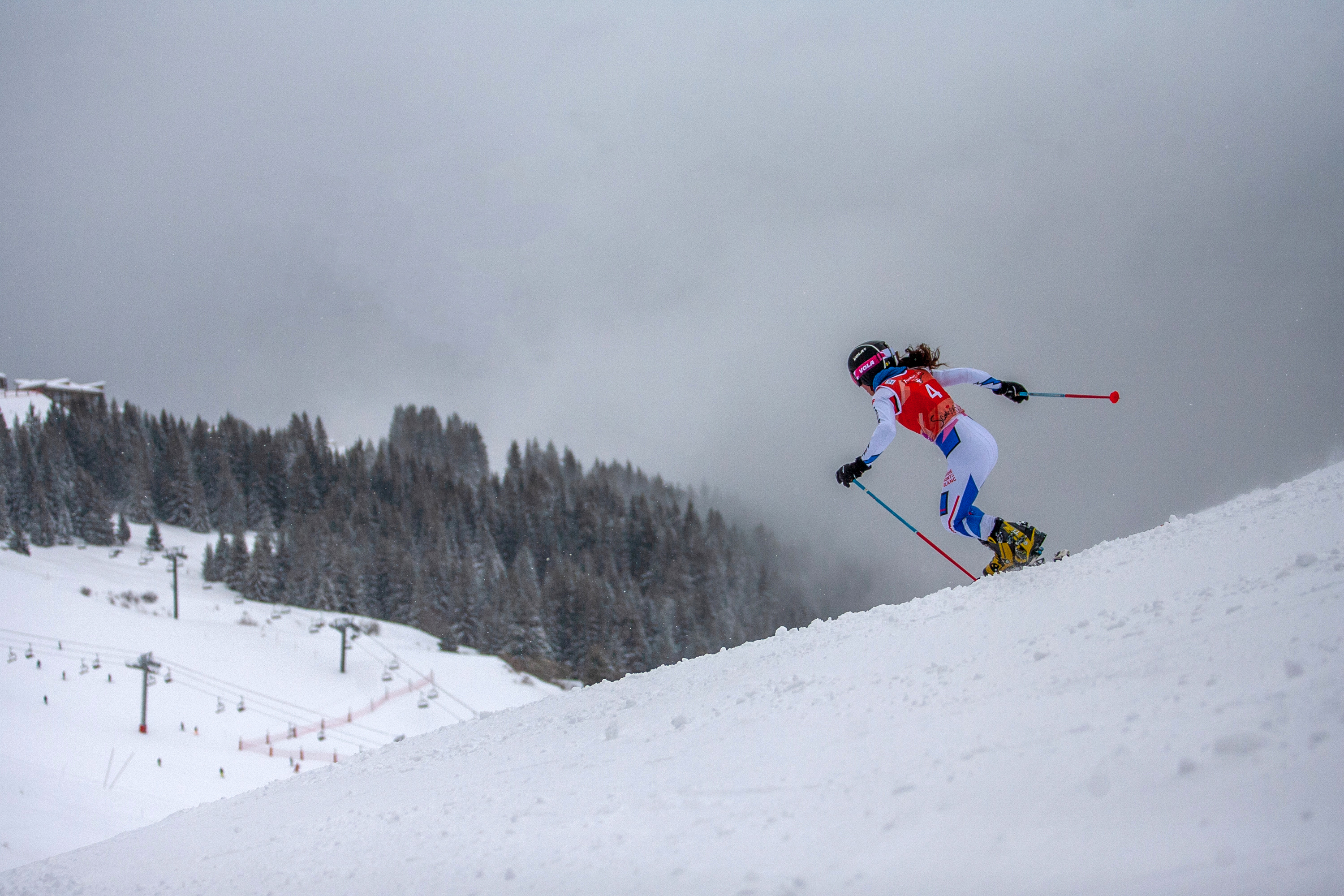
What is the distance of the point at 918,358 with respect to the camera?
20.8ft

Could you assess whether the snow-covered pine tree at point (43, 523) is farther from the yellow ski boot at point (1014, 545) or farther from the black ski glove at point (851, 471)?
the yellow ski boot at point (1014, 545)

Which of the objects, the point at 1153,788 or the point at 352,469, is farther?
the point at 352,469

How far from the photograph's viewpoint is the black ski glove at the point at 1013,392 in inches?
251

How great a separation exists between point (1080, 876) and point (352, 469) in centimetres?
9518

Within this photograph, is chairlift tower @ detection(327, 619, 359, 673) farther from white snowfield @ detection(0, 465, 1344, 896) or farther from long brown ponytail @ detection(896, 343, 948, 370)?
long brown ponytail @ detection(896, 343, 948, 370)

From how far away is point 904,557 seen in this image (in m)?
149

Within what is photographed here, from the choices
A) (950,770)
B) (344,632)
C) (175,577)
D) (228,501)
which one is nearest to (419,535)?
(228,501)

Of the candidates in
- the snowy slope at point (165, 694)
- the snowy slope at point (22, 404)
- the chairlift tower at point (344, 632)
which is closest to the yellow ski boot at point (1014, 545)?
the snowy slope at point (165, 694)

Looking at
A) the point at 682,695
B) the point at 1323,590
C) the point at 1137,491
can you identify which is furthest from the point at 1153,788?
the point at 1137,491

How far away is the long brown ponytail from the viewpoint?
6293mm

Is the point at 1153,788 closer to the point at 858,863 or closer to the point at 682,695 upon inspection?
the point at 858,863

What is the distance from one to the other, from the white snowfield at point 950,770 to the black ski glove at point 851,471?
1.12 metres

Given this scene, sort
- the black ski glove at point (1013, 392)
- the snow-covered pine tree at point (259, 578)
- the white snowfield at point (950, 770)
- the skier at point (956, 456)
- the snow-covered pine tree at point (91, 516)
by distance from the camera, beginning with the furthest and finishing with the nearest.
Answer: the snow-covered pine tree at point (91, 516) → the snow-covered pine tree at point (259, 578) → the black ski glove at point (1013, 392) → the skier at point (956, 456) → the white snowfield at point (950, 770)

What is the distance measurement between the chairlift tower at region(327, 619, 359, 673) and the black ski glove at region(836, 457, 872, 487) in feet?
141
